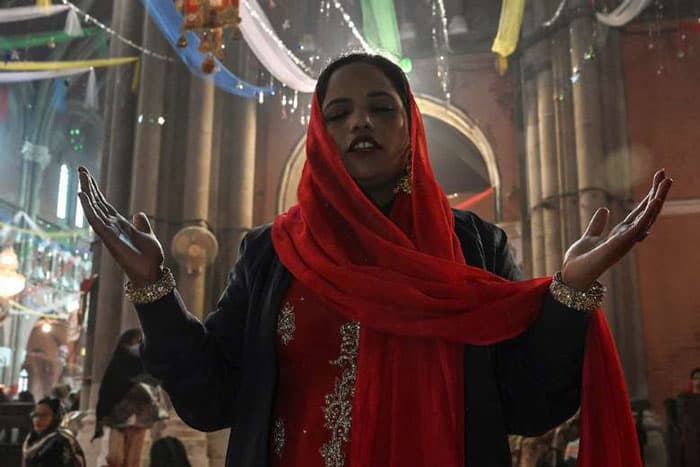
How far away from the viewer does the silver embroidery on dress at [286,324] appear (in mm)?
1295

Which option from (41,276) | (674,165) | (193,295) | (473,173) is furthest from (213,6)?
(41,276)

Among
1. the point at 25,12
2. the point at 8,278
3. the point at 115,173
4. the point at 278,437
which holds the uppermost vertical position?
the point at 25,12

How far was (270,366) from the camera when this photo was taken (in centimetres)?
126

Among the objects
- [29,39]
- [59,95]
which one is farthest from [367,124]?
[59,95]

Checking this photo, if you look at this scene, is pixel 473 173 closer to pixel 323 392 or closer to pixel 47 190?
pixel 47 190

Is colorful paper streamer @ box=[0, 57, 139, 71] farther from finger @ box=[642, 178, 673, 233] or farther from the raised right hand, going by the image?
finger @ box=[642, 178, 673, 233]

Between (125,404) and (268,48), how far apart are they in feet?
13.9

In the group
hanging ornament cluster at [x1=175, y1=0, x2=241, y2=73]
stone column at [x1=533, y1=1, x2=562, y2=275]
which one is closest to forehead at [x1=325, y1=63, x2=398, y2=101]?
Result: hanging ornament cluster at [x1=175, y1=0, x2=241, y2=73]

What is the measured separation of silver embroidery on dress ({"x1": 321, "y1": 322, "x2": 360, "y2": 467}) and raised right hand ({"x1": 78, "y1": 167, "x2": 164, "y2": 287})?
1.14 ft

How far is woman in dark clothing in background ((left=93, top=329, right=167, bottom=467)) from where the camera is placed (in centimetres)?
599

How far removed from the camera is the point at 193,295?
8.51 m

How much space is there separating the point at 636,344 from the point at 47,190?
1574 centimetres

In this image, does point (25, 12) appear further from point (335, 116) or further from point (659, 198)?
point (659, 198)

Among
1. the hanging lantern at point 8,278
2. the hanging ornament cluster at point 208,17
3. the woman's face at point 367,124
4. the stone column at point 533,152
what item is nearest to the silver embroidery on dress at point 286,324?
the woman's face at point 367,124
